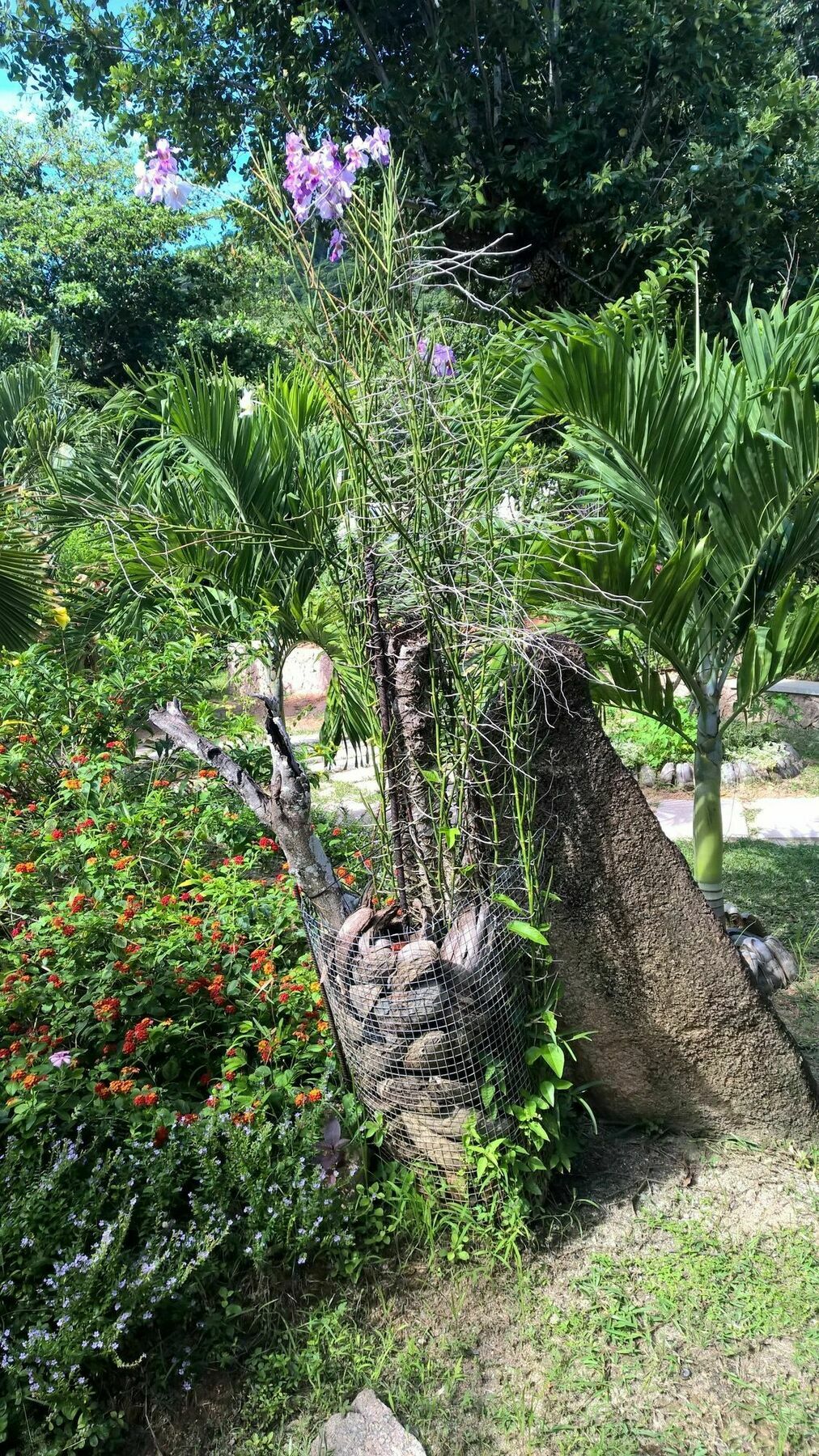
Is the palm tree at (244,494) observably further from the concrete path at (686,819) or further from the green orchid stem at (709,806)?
the concrete path at (686,819)

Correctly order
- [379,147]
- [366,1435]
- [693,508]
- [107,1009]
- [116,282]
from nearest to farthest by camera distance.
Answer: [366,1435]
[107,1009]
[379,147]
[693,508]
[116,282]

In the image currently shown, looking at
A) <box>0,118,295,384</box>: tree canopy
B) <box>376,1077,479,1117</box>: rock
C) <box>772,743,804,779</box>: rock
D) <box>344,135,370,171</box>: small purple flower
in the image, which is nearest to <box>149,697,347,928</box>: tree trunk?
<box>376,1077,479,1117</box>: rock

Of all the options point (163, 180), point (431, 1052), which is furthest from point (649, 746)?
point (163, 180)

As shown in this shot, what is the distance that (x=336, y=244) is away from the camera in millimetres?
2039

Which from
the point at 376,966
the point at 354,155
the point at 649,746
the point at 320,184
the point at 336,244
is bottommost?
the point at 376,966

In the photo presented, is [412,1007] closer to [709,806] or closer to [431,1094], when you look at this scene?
[431,1094]

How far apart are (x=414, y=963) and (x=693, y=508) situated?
151 cm

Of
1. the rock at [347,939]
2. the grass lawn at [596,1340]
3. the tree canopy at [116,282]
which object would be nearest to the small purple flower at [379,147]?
the rock at [347,939]

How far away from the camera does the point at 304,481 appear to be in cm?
340

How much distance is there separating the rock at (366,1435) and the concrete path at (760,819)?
3366 millimetres

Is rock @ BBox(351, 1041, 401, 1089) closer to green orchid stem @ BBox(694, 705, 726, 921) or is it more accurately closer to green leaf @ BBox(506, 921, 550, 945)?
green leaf @ BBox(506, 921, 550, 945)

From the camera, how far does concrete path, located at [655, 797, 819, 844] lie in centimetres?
486

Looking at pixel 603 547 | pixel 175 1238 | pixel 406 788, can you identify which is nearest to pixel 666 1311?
pixel 175 1238

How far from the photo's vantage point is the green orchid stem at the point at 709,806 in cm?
279
